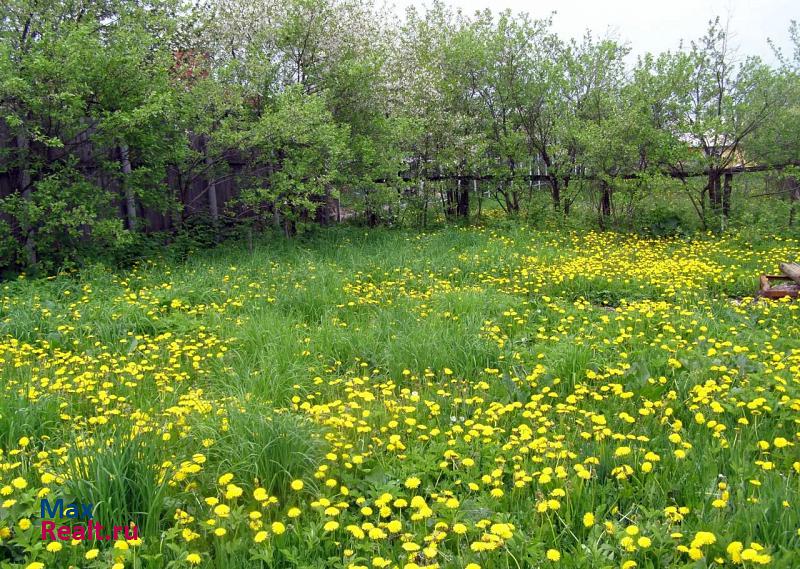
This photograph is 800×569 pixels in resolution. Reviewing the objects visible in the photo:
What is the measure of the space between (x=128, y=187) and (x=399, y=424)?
19.5ft

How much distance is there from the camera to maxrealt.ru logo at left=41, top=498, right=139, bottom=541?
7.45 ft

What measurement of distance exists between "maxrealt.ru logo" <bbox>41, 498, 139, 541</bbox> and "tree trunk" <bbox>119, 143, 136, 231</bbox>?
6024 mm

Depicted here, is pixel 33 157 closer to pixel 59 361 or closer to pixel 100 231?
pixel 100 231

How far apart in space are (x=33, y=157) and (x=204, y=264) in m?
2.29

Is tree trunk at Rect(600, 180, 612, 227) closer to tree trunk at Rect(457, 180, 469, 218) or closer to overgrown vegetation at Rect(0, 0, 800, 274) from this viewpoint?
overgrown vegetation at Rect(0, 0, 800, 274)

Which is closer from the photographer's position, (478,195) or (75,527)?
(75,527)

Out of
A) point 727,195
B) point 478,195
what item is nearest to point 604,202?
point 727,195

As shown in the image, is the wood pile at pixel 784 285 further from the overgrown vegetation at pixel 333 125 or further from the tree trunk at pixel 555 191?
the tree trunk at pixel 555 191

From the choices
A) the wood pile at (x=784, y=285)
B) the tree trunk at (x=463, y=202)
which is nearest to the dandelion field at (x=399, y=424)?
the wood pile at (x=784, y=285)

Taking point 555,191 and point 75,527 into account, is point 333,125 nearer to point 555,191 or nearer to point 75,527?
point 555,191

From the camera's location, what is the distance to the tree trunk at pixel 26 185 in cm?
695

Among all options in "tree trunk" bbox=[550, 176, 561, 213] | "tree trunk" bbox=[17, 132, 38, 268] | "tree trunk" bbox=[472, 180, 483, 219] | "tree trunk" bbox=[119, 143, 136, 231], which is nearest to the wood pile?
"tree trunk" bbox=[550, 176, 561, 213]

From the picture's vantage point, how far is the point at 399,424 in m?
3.47

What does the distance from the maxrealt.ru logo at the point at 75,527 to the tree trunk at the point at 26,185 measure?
18.0 feet
